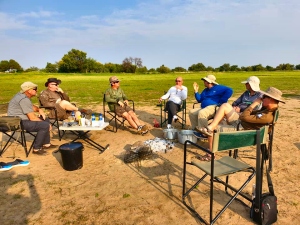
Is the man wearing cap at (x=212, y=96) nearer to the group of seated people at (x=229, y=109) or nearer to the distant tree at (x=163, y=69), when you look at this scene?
the group of seated people at (x=229, y=109)

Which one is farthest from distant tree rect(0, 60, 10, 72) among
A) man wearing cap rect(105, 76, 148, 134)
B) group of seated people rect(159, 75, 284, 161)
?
group of seated people rect(159, 75, 284, 161)

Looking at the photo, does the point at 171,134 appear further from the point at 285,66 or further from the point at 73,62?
the point at 285,66

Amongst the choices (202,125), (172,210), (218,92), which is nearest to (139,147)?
(202,125)

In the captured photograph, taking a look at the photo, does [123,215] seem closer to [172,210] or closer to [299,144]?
[172,210]

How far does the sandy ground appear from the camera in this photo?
9.04ft

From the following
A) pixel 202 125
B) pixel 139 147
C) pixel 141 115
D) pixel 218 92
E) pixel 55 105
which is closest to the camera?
pixel 139 147

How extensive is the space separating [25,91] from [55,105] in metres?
1.21

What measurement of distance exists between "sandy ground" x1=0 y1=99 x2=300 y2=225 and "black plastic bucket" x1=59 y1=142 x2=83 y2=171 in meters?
0.10

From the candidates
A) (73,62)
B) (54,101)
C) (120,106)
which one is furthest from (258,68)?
(54,101)

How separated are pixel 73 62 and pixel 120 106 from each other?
80.7 m

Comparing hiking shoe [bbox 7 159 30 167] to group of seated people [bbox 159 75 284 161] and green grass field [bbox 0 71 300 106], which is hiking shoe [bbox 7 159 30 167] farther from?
green grass field [bbox 0 71 300 106]

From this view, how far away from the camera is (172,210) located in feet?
9.37

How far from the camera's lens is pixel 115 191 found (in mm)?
3330

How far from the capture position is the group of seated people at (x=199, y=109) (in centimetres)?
350
